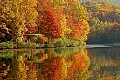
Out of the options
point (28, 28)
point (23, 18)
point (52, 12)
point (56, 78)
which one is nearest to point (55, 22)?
point (52, 12)

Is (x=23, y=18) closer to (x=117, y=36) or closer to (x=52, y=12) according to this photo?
(x=52, y=12)

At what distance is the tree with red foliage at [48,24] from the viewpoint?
7856 centimetres

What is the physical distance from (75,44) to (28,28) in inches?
923

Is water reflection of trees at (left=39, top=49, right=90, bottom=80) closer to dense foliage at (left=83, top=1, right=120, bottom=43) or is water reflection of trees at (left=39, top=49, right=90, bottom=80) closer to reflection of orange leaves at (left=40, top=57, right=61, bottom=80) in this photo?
reflection of orange leaves at (left=40, top=57, right=61, bottom=80)

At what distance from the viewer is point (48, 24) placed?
79375 mm

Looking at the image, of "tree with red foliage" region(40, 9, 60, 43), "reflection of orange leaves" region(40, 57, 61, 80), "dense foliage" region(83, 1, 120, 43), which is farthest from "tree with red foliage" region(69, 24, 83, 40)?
"reflection of orange leaves" region(40, 57, 61, 80)

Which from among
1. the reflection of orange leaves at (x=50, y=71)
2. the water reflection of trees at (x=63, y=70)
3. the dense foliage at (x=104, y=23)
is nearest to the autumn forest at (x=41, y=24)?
the water reflection of trees at (x=63, y=70)

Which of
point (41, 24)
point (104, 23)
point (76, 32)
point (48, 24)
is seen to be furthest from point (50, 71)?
point (104, 23)

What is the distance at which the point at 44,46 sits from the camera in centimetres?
7644

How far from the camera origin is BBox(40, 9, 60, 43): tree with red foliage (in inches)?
3093

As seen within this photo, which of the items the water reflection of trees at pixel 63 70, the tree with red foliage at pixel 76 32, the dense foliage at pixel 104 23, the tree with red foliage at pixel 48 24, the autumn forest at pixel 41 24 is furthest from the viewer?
the dense foliage at pixel 104 23

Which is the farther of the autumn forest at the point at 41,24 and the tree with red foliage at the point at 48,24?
the tree with red foliage at the point at 48,24

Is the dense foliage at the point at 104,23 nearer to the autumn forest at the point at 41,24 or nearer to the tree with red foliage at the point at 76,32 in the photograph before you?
the autumn forest at the point at 41,24

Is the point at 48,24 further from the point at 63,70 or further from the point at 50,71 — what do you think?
the point at 50,71
